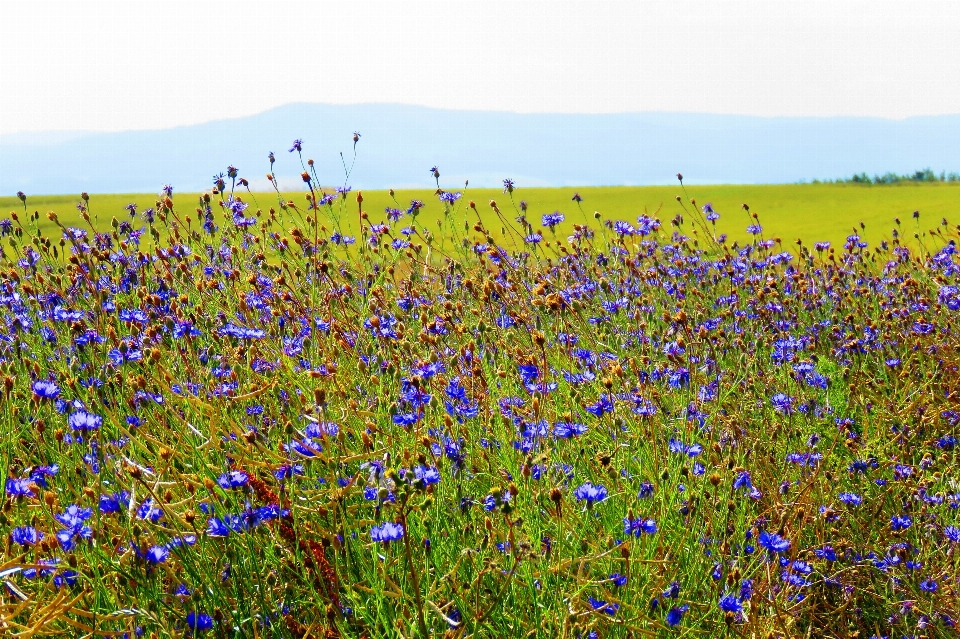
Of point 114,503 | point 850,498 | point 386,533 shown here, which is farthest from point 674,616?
point 114,503

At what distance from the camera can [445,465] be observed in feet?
8.24

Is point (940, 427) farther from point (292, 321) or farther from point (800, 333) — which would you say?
point (292, 321)

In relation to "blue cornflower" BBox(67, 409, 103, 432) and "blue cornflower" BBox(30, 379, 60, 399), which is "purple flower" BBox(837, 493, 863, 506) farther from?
"blue cornflower" BBox(30, 379, 60, 399)

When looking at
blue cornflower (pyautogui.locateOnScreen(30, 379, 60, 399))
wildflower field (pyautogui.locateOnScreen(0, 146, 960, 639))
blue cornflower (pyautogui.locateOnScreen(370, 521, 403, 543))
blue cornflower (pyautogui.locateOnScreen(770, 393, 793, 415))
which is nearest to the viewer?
blue cornflower (pyautogui.locateOnScreen(370, 521, 403, 543))

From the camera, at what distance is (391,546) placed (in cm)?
226

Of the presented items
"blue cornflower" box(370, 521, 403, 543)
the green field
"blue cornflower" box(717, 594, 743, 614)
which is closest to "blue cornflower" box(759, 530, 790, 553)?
"blue cornflower" box(717, 594, 743, 614)

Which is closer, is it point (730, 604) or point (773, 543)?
point (730, 604)

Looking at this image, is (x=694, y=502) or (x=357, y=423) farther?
(x=357, y=423)

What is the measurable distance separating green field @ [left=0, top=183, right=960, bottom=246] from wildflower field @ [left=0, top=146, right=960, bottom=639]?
134 inches

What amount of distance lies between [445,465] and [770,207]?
1496 centimetres

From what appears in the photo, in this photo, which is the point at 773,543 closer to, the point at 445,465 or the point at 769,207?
the point at 445,465

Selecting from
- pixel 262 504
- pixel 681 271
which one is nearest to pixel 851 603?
pixel 262 504

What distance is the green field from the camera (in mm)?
11422

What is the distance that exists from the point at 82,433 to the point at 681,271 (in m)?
4.19
